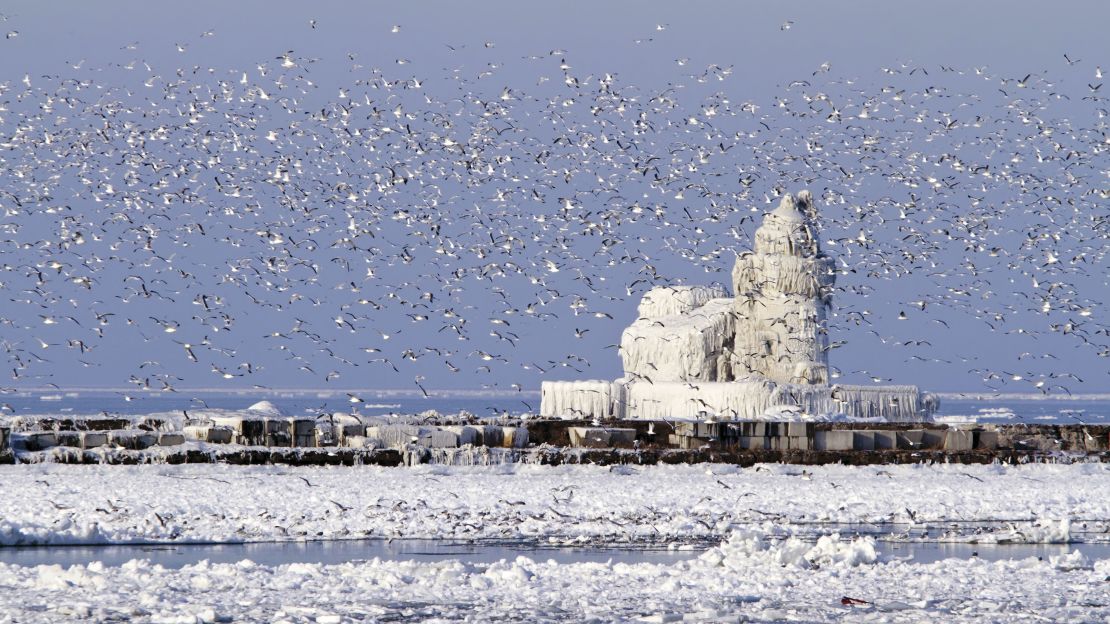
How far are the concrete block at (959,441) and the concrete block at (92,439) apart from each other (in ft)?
65.6

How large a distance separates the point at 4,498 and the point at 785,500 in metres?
12.8

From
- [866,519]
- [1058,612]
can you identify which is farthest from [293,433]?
[1058,612]

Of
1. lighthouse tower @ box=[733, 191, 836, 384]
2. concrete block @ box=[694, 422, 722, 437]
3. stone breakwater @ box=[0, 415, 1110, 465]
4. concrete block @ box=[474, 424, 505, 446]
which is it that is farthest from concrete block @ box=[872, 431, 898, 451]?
lighthouse tower @ box=[733, 191, 836, 384]

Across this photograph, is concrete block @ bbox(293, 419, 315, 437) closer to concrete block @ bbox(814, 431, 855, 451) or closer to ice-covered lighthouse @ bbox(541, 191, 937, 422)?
concrete block @ bbox(814, 431, 855, 451)

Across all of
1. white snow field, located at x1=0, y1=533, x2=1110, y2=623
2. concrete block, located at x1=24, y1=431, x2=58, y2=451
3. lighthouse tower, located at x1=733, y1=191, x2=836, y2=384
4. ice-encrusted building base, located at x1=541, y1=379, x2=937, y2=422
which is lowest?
white snow field, located at x1=0, y1=533, x2=1110, y2=623

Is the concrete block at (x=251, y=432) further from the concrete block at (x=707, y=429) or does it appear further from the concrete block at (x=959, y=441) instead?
the concrete block at (x=959, y=441)

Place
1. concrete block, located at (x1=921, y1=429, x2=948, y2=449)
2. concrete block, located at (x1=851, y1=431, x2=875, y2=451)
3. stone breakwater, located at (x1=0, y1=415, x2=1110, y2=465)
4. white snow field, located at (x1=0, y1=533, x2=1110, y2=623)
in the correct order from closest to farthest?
white snow field, located at (x1=0, y1=533, x2=1110, y2=623)
stone breakwater, located at (x1=0, y1=415, x2=1110, y2=465)
concrete block, located at (x1=851, y1=431, x2=875, y2=451)
concrete block, located at (x1=921, y1=429, x2=948, y2=449)

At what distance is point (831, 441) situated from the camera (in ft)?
128

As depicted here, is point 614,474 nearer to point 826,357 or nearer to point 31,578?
point 31,578

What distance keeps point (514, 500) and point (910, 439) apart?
16145 millimetres

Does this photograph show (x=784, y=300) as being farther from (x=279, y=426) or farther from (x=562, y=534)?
(x=562, y=534)

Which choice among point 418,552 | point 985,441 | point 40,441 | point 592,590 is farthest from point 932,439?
point 592,590

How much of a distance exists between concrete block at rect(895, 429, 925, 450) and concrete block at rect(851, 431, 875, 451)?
696mm

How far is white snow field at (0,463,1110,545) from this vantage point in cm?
2252
